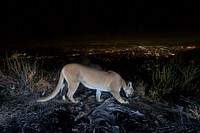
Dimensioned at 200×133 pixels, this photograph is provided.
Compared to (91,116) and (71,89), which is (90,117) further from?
(71,89)

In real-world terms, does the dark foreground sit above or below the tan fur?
below

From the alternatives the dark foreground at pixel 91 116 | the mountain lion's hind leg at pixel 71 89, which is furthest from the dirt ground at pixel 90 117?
the mountain lion's hind leg at pixel 71 89

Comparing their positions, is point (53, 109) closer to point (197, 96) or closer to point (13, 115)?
point (13, 115)

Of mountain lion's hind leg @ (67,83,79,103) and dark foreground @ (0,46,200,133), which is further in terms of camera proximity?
mountain lion's hind leg @ (67,83,79,103)

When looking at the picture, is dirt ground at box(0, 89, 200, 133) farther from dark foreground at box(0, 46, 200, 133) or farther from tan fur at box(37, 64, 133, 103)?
tan fur at box(37, 64, 133, 103)

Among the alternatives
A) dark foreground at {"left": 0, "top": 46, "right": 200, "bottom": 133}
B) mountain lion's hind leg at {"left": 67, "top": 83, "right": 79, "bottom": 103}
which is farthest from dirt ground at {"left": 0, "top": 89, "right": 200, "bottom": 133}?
mountain lion's hind leg at {"left": 67, "top": 83, "right": 79, "bottom": 103}

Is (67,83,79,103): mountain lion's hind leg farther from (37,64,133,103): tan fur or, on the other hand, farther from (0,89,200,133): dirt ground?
(0,89,200,133): dirt ground
